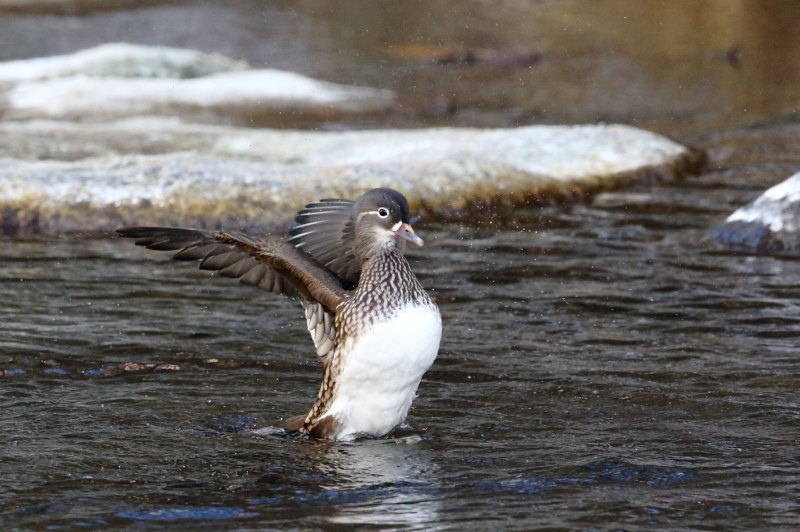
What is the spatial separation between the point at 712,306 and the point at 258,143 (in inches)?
209

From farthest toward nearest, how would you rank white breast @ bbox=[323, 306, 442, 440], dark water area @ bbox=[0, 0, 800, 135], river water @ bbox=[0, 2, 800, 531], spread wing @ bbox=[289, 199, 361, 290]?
1. dark water area @ bbox=[0, 0, 800, 135]
2. spread wing @ bbox=[289, 199, 361, 290]
3. white breast @ bbox=[323, 306, 442, 440]
4. river water @ bbox=[0, 2, 800, 531]

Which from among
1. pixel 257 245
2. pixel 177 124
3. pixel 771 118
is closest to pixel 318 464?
A: pixel 257 245

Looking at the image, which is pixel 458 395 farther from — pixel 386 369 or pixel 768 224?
pixel 768 224

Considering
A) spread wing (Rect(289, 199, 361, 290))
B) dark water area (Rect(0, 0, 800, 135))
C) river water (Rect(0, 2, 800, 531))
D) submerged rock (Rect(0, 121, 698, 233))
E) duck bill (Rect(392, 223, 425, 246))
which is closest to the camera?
river water (Rect(0, 2, 800, 531))

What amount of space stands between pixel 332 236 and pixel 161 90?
28.9 ft

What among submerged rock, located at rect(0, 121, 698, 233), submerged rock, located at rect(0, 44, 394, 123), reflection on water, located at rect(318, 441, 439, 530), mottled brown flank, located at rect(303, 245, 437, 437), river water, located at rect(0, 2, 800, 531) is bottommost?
reflection on water, located at rect(318, 441, 439, 530)

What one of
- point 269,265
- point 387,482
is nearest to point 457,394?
point 269,265

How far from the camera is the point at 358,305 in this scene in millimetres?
4871

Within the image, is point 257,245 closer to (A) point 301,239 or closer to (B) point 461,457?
(A) point 301,239

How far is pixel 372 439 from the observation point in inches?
197

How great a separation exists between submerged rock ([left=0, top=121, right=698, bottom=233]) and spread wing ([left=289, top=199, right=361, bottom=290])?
3251mm

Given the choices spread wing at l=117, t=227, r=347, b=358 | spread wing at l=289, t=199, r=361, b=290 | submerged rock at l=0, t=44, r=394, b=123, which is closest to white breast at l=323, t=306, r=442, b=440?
spread wing at l=117, t=227, r=347, b=358

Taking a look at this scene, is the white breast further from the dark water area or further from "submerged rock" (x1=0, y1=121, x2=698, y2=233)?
the dark water area

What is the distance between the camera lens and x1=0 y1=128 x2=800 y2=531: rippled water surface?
4.05 metres
